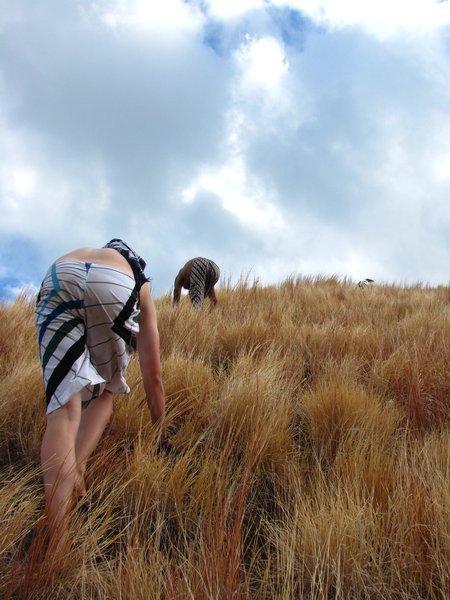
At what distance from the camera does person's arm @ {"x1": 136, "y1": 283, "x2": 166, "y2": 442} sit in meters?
2.08

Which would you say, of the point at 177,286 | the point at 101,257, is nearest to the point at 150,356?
the point at 101,257

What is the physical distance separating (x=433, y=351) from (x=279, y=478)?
95.3 inches

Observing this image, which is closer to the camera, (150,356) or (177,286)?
(150,356)

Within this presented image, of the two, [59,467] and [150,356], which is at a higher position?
[150,356]

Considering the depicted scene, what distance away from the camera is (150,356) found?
2.07m

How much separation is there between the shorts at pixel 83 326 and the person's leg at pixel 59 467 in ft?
0.18

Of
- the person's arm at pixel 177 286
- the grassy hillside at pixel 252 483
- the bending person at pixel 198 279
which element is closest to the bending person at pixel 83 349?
the grassy hillside at pixel 252 483

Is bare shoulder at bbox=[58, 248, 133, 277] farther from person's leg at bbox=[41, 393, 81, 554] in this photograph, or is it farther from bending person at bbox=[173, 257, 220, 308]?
bending person at bbox=[173, 257, 220, 308]

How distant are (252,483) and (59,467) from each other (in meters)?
0.89

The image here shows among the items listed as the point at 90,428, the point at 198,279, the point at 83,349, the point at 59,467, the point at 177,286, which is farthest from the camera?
the point at 177,286

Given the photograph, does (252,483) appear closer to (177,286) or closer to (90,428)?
(90,428)

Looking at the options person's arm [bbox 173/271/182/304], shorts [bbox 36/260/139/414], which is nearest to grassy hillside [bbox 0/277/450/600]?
shorts [bbox 36/260/139/414]

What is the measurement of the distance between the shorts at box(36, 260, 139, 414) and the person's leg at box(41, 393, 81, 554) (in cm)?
6

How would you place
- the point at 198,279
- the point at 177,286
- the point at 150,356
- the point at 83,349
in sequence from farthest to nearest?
the point at 177,286 → the point at 198,279 → the point at 150,356 → the point at 83,349
